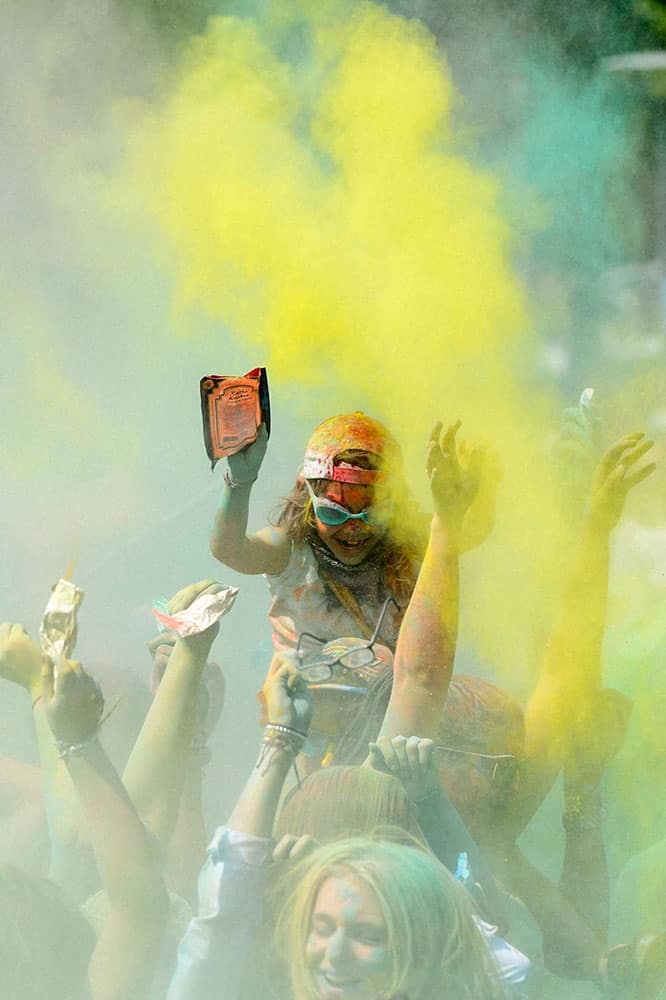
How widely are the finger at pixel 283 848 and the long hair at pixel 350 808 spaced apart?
0.31 feet

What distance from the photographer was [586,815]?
2439 millimetres

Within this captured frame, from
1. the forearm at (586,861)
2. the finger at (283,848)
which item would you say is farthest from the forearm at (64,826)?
the forearm at (586,861)

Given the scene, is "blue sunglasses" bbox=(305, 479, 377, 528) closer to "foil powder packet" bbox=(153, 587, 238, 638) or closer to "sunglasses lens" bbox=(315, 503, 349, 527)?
"sunglasses lens" bbox=(315, 503, 349, 527)

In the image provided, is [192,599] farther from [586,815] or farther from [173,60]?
[173,60]

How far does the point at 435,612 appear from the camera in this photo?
2150 millimetres

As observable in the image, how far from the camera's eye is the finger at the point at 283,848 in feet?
5.85

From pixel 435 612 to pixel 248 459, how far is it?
44 cm

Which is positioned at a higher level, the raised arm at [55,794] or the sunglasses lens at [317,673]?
the sunglasses lens at [317,673]

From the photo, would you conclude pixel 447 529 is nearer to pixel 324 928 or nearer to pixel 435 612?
pixel 435 612

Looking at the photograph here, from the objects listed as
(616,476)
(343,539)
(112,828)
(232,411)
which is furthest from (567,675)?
(112,828)

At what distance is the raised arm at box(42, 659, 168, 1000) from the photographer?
5.91 feet

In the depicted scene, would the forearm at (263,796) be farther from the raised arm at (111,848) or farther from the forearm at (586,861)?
the forearm at (586,861)

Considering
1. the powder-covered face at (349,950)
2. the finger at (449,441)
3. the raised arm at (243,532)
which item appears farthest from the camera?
the raised arm at (243,532)

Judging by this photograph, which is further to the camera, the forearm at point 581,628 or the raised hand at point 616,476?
the forearm at point 581,628
